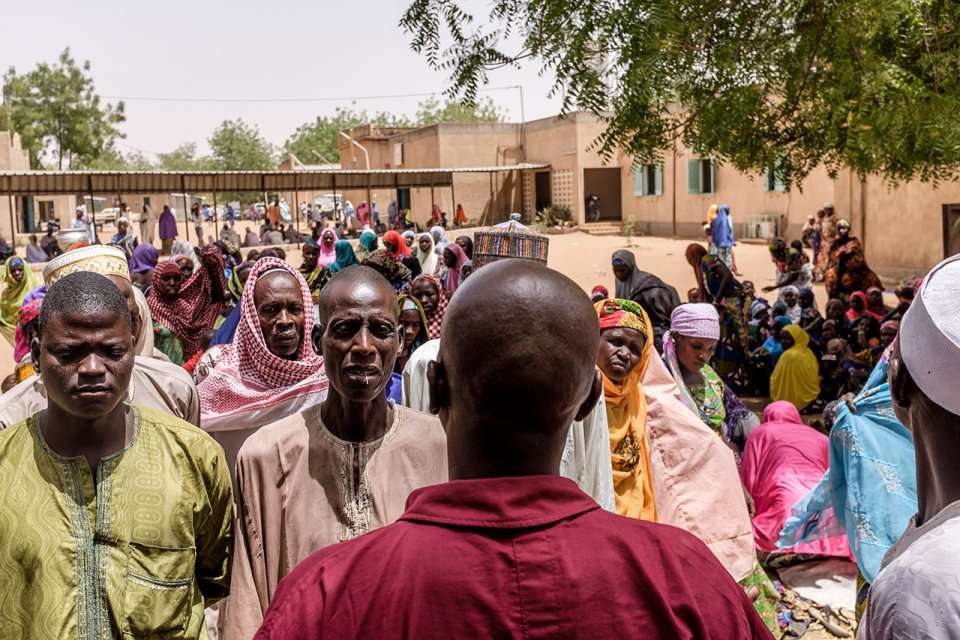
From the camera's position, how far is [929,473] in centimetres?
167

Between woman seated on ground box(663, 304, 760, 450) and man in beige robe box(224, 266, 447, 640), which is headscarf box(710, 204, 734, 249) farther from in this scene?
man in beige robe box(224, 266, 447, 640)

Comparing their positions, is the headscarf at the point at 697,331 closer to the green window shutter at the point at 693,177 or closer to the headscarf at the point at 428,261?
the headscarf at the point at 428,261

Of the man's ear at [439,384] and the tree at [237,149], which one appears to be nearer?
the man's ear at [439,384]

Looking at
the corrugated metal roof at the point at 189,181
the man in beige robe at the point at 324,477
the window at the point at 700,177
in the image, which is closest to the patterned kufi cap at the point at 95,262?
the man in beige robe at the point at 324,477

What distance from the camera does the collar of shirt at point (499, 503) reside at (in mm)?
1257

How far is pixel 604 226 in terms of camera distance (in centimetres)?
3164

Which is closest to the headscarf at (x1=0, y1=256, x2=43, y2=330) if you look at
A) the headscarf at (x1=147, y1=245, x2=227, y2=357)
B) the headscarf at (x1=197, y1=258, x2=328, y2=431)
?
the headscarf at (x1=147, y1=245, x2=227, y2=357)

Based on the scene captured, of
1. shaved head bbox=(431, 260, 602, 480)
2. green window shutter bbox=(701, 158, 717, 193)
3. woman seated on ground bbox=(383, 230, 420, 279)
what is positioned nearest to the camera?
shaved head bbox=(431, 260, 602, 480)

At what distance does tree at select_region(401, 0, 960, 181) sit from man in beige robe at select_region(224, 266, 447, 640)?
4121 mm

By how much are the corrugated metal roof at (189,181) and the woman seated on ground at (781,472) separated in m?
22.1

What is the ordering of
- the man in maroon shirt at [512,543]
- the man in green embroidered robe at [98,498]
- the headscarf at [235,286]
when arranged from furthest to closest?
1. the headscarf at [235,286]
2. the man in green embroidered robe at [98,498]
3. the man in maroon shirt at [512,543]

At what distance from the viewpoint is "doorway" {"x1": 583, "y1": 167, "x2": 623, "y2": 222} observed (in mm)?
34719

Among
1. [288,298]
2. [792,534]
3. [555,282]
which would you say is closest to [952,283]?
[555,282]

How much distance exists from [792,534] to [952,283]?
298cm
